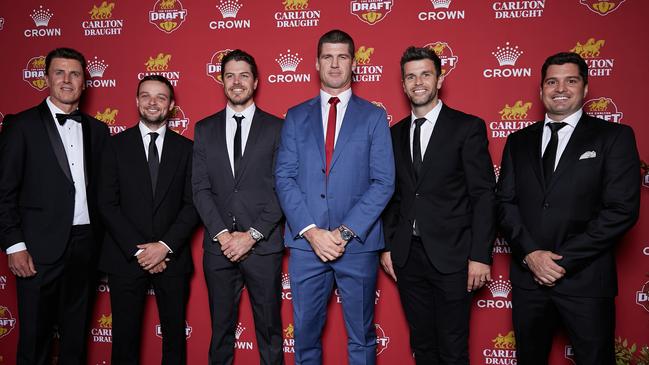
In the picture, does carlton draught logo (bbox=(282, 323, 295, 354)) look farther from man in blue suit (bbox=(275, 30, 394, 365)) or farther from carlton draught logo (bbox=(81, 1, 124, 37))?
carlton draught logo (bbox=(81, 1, 124, 37))

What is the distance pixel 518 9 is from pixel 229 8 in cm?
197

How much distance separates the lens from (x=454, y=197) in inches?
95.6

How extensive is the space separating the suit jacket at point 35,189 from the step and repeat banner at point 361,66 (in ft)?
0.32

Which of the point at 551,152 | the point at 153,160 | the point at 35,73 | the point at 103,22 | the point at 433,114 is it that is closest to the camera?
the point at 551,152

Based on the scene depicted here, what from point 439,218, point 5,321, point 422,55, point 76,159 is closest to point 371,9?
point 422,55

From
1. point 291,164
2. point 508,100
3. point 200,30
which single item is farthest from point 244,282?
point 508,100

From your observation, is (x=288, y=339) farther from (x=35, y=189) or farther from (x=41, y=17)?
(x=41, y=17)

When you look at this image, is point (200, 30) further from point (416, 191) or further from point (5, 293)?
point (5, 293)

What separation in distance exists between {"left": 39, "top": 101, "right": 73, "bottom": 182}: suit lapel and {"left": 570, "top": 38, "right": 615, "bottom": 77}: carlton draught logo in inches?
128

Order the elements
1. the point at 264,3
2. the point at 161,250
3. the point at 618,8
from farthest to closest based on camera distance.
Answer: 1. the point at 264,3
2. the point at 618,8
3. the point at 161,250

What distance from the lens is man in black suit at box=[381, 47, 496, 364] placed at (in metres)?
2.38

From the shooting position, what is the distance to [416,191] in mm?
2451

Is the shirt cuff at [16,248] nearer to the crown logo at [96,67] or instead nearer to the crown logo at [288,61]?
the crown logo at [96,67]

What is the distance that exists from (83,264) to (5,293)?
1322mm
